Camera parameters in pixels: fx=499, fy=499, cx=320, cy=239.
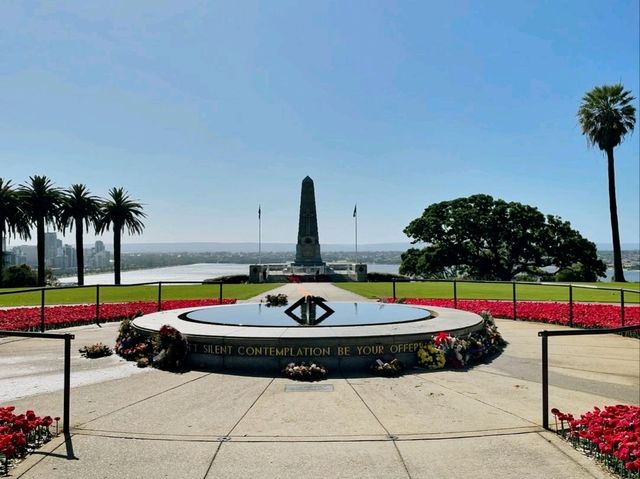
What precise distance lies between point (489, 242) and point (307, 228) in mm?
21705

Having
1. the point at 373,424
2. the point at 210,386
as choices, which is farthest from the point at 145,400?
the point at 373,424

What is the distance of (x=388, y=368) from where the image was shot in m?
8.87

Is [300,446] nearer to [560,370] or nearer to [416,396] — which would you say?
[416,396]

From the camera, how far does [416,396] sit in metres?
7.52

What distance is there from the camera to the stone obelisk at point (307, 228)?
5338cm

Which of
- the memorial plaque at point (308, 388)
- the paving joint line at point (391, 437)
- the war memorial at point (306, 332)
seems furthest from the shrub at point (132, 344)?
the paving joint line at point (391, 437)

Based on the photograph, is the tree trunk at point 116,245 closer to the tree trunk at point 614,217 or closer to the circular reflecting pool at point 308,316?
the circular reflecting pool at point 308,316

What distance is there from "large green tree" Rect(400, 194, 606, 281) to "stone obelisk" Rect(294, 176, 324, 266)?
13.2 metres

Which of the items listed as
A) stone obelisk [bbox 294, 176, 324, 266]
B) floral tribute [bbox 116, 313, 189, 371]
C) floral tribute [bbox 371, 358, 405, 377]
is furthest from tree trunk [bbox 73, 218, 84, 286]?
floral tribute [bbox 371, 358, 405, 377]

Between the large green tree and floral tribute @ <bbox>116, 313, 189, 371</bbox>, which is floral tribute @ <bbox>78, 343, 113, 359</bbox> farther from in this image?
the large green tree

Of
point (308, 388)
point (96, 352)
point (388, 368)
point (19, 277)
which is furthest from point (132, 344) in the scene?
point (19, 277)

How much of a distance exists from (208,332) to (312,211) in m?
44.1

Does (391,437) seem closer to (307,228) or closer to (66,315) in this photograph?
(66,315)

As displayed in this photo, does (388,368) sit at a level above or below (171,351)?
below
